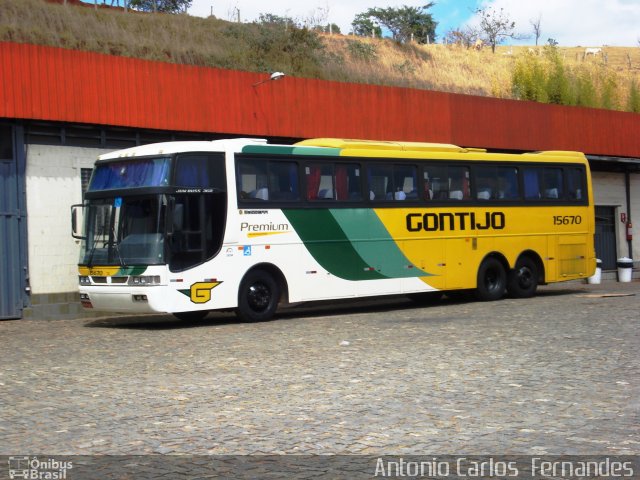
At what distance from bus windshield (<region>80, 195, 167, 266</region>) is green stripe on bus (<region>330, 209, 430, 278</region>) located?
14.0 feet

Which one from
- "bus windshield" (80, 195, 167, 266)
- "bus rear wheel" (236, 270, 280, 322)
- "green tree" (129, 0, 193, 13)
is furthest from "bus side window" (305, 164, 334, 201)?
"green tree" (129, 0, 193, 13)

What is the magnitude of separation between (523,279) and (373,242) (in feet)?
17.6

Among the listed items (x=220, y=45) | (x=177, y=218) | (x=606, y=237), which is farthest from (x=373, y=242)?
(x=220, y=45)

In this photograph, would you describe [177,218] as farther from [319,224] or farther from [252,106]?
[252,106]

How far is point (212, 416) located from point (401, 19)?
7714 centimetres

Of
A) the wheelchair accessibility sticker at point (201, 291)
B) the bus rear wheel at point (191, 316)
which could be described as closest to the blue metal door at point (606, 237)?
the bus rear wheel at point (191, 316)

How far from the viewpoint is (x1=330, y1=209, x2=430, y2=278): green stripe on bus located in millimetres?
19750

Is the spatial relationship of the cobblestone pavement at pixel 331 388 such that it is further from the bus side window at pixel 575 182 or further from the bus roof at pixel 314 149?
the bus side window at pixel 575 182

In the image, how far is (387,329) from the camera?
619 inches

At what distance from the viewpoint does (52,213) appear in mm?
20156

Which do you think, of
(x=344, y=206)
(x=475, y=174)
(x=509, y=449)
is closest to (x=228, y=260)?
(x=344, y=206)

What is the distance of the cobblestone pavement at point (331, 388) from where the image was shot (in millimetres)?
7520

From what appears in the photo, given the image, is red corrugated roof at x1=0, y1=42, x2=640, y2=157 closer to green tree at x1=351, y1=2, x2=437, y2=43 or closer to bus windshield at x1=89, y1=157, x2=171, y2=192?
bus windshield at x1=89, y1=157, x2=171, y2=192

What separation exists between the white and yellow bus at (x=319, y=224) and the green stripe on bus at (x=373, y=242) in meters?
0.03
